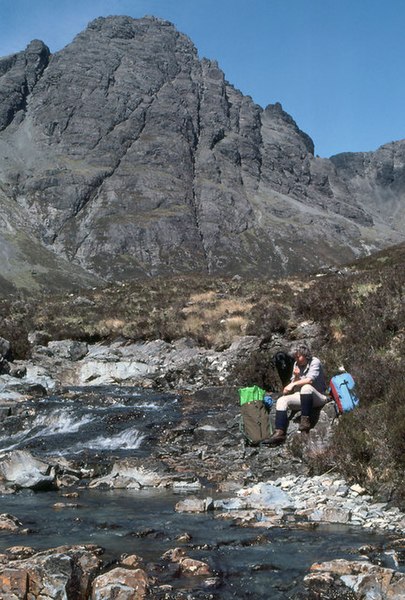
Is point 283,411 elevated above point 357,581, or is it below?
above

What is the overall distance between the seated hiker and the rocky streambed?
24cm

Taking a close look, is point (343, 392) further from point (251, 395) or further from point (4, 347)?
point (4, 347)

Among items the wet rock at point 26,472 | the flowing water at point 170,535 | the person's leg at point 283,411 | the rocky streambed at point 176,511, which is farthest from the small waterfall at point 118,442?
the person's leg at point 283,411

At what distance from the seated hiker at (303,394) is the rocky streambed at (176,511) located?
0.24 meters

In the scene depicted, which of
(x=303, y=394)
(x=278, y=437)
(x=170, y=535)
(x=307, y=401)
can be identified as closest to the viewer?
(x=170, y=535)

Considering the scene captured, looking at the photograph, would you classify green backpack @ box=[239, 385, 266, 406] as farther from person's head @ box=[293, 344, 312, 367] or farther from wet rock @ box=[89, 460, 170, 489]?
wet rock @ box=[89, 460, 170, 489]

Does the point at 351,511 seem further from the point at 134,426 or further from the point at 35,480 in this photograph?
the point at 134,426

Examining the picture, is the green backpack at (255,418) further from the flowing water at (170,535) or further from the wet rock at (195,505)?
the wet rock at (195,505)

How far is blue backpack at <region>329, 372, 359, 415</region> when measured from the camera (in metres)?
11.0

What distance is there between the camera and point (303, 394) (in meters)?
11.0

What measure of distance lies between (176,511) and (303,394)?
3.33 meters

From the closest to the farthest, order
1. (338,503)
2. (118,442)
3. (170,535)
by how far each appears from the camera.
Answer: (170,535) < (338,503) < (118,442)

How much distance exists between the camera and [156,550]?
23.1 ft

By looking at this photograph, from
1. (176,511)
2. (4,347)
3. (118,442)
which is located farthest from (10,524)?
(4,347)
